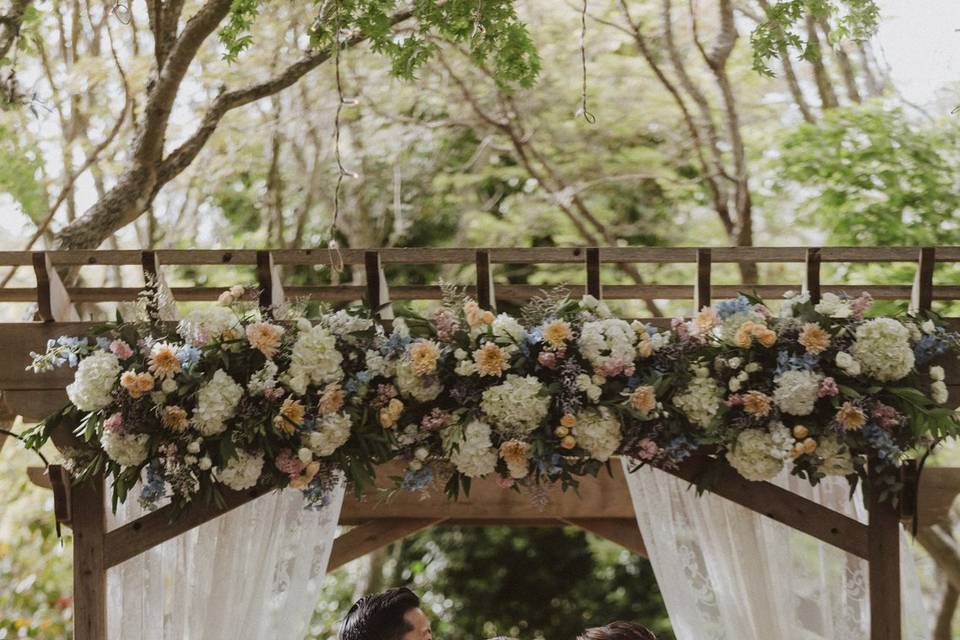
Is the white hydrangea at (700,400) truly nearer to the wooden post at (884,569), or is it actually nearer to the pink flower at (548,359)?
the pink flower at (548,359)

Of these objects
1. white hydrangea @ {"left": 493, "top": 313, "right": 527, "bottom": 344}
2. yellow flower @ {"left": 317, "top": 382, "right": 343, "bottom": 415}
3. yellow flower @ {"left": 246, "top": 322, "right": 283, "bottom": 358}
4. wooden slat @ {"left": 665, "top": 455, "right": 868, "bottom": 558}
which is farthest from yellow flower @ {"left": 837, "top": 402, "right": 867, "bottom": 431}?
yellow flower @ {"left": 246, "top": 322, "right": 283, "bottom": 358}

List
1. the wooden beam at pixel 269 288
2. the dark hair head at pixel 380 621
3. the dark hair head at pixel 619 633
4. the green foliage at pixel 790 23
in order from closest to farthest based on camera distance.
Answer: the dark hair head at pixel 619 633, the dark hair head at pixel 380 621, the wooden beam at pixel 269 288, the green foliage at pixel 790 23

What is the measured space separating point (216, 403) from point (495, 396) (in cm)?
80

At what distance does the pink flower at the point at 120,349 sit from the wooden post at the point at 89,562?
0.46 meters

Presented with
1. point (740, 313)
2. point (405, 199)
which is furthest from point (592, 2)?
point (740, 313)

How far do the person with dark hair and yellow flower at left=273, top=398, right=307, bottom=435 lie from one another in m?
0.55

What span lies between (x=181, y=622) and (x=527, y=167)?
525 cm

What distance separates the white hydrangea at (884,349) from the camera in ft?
10.7

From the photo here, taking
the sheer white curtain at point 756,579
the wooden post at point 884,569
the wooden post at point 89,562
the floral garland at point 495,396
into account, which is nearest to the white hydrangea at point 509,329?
the floral garland at point 495,396

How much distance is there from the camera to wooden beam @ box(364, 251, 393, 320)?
11.5 ft

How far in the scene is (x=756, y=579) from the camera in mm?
3625

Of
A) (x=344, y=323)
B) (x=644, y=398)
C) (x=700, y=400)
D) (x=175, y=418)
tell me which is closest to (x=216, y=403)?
(x=175, y=418)

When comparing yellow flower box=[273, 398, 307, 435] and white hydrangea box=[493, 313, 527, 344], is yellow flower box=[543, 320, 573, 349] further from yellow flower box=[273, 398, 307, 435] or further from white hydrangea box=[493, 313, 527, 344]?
yellow flower box=[273, 398, 307, 435]

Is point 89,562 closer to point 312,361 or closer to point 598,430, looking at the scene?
point 312,361
